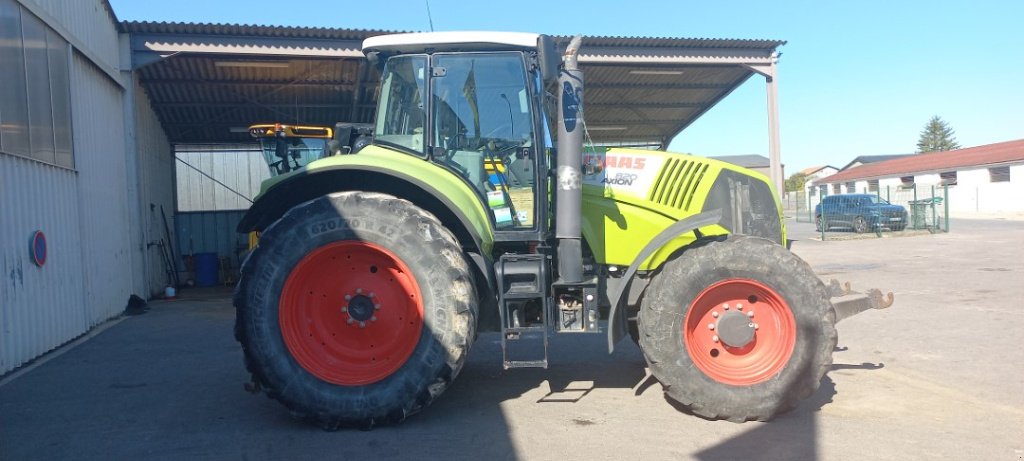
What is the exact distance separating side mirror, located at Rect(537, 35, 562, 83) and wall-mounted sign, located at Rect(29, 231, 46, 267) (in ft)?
19.0

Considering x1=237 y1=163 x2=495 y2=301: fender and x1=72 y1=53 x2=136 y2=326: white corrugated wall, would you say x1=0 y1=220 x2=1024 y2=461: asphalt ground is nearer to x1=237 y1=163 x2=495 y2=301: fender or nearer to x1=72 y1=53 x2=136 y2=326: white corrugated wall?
x1=237 y1=163 x2=495 y2=301: fender

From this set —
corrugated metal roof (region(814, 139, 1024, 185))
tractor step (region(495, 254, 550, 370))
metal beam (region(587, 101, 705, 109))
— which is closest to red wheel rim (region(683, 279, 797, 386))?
tractor step (region(495, 254, 550, 370))

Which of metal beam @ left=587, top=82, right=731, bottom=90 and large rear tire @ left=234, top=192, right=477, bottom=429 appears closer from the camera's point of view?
large rear tire @ left=234, top=192, right=477, bottom=429

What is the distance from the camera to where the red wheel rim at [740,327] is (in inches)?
178

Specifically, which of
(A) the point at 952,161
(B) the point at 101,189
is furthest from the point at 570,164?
(A) the point at 952,161

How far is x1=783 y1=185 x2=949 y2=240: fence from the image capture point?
23000mm

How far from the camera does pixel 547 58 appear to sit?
14.7 ft

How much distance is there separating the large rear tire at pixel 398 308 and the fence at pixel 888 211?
20.8m

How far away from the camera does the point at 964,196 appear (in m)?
Answer: 38.9

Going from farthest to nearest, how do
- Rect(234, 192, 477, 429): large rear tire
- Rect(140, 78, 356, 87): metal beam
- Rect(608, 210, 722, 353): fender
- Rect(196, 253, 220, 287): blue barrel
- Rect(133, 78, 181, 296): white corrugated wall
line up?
Rect(196, 253, 220, 287): blue barrel < Rect(140, 78, 356, 87): metal beam < Rect(133, 78, 181, 296): white corrugated wall < Rect(608, 210, 722, 353): fender < Rect(234, 192, 477, 429): large rear tire

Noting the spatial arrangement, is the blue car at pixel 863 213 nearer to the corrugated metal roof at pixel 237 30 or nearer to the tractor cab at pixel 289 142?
the tractor cab at pixel 289 142

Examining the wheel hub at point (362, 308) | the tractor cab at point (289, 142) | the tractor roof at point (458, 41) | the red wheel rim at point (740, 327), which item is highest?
the tractor cab at point (289, 142)

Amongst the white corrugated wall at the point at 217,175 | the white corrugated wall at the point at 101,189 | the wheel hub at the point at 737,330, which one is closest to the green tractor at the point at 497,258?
the wheel hub at the point at 737,330

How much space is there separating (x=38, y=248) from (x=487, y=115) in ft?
17.6
